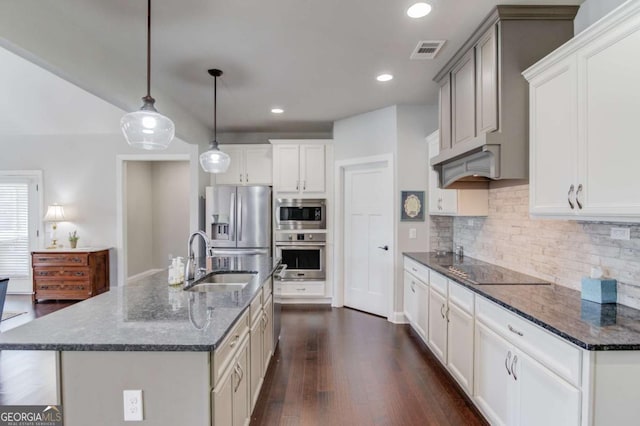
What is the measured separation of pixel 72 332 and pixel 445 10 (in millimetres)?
2786

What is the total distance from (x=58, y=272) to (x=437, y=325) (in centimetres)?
556

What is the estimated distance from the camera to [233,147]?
532 cm

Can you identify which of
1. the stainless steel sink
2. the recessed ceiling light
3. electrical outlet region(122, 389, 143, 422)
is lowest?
electrical outlet region(122, 389, 143, 422)

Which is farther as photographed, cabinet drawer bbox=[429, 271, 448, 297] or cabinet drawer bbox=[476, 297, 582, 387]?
cabinet drawer bbox=[429, 271, 448, 297]

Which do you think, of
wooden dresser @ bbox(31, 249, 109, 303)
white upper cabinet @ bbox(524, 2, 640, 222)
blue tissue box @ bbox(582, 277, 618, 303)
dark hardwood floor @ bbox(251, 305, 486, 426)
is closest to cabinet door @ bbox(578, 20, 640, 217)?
white upper cabinet @ bbox(524, 2, 640, 222)

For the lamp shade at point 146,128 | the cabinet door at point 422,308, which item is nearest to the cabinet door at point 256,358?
the lamp shade at point 146,128

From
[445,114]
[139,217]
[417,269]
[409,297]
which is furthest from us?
[139,217]

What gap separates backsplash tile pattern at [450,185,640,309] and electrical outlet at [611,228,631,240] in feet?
0.06

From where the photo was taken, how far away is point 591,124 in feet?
5.33

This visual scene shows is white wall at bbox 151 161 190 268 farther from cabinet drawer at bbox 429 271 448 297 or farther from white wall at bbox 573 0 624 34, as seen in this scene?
white wall at bbox 573 0 624 34

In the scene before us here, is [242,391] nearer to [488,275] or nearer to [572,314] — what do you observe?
[572,314]

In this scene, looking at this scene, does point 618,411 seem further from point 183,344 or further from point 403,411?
point 183,344

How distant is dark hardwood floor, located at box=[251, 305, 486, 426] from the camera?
7.52ft

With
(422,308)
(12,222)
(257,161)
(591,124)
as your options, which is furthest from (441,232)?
(12,222)
